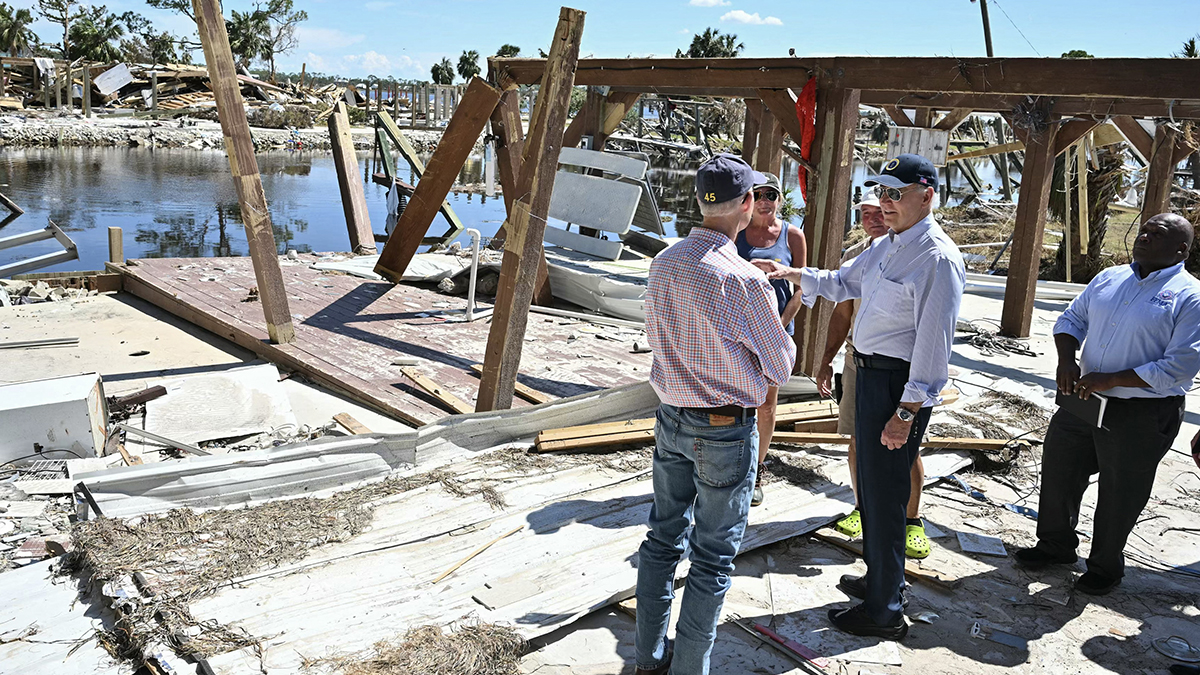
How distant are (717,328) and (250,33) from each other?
219 ft

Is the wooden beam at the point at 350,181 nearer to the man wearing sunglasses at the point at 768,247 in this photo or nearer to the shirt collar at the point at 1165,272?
the man wearing sunglasses at the point at 768,247

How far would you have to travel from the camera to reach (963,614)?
12.2ft

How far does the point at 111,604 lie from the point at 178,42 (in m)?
62.9

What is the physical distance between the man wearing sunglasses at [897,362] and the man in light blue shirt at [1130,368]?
95cm

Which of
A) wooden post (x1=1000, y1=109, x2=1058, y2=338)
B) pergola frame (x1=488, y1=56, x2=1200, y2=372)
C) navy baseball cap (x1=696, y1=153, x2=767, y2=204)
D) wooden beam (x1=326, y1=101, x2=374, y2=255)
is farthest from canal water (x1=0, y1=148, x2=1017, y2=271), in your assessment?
navy baseball cap (x1=696, y1=153, x2=767, y2=204)

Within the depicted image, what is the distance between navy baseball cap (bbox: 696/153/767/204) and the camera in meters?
2.82

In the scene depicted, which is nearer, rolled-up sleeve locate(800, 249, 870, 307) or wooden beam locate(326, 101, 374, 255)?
rolled-up sleeve locate(800, 249, 870, 307)

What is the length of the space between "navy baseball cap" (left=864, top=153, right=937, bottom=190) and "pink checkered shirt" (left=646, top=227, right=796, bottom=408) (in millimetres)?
868

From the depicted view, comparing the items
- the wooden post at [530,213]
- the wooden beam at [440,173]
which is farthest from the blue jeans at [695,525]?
the wooden beam at [440,173]

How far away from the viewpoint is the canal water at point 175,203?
1862cm

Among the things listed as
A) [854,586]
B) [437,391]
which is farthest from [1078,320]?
[437,391]

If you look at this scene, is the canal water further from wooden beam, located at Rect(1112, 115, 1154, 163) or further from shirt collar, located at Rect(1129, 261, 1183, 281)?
shirt collar, located at Rect(1129, 261, 1183, 281)

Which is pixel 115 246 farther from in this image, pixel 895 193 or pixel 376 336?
pixel 895 193

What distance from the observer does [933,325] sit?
10.6 feet
